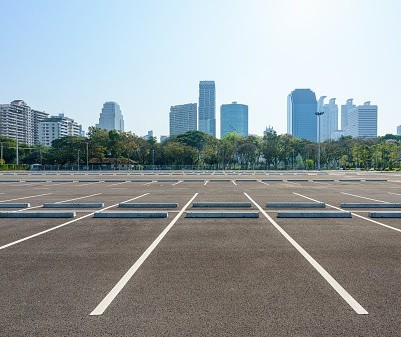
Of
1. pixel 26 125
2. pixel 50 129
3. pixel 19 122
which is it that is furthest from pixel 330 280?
pixel 50 129

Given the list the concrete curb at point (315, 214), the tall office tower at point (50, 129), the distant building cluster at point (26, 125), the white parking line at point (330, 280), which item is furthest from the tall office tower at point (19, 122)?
the white parking line at point (330, 280)

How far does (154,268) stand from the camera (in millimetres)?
5633

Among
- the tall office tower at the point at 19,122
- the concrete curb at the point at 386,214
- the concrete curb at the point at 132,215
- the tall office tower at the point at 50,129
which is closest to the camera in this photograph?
the concrete curb at the point at 386,214

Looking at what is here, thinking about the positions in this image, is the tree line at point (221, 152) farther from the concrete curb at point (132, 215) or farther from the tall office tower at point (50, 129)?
the tall office tower at point (50, 129)

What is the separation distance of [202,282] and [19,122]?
643 feet

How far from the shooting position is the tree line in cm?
8519

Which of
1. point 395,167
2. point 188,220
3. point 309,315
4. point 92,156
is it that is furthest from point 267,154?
point 309,315

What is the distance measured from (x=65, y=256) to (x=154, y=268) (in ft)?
5.95

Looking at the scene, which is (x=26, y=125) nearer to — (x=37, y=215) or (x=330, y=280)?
(x=37, y=215)

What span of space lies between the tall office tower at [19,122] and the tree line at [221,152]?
76931 mm

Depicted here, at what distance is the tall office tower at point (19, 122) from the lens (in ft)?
548

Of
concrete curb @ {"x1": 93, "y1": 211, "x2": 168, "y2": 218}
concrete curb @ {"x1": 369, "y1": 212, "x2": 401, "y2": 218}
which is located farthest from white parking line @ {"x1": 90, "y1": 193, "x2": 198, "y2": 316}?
concrete curb @ {"x1": 369, "y1": 212, "x2": 401, "y2": 218}

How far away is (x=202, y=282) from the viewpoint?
4.97m

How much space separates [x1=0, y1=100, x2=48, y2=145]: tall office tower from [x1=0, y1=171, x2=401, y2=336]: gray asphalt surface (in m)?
164
